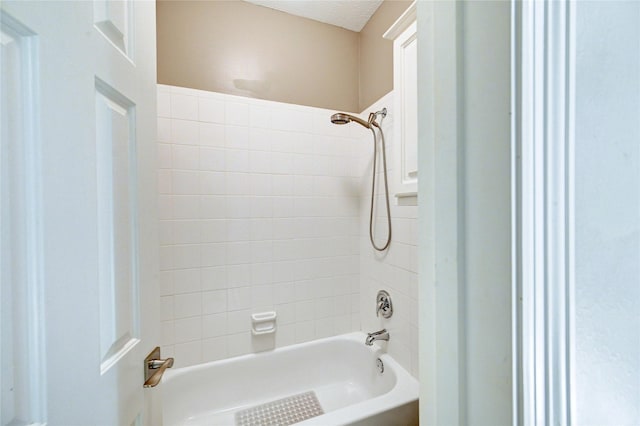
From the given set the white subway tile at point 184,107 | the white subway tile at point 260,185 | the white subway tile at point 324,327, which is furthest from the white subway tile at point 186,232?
the white subway tile at point 324,327

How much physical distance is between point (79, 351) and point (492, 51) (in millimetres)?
762

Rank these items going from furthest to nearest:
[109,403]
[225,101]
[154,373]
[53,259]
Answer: [225,101] < [154,373] < [109,403] < [53,259]

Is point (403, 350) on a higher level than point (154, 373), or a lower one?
lower

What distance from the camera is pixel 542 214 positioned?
0.96 ft

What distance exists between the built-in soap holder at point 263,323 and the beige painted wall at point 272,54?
1.37 meters

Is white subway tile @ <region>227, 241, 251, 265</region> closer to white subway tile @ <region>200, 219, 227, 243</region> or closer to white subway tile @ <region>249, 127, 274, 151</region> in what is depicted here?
white subway tile @ <region>200, 219, 227, 243</region>

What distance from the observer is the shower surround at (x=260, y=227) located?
1.44 metres

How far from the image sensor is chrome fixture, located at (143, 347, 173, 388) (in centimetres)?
67

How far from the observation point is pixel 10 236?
0.35 metres

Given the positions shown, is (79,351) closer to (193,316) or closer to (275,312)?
(193,316)

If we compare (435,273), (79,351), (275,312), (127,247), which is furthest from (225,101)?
(435,273)

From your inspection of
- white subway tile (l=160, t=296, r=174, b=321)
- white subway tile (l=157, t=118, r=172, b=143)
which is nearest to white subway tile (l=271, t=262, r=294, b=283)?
white subway tile (l=160, t=296, r=174, b=321)

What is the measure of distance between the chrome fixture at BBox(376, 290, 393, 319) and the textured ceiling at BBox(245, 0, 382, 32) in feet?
5.86

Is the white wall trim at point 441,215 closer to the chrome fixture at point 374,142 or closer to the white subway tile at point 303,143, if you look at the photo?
the chrome fixture at point 374,142
